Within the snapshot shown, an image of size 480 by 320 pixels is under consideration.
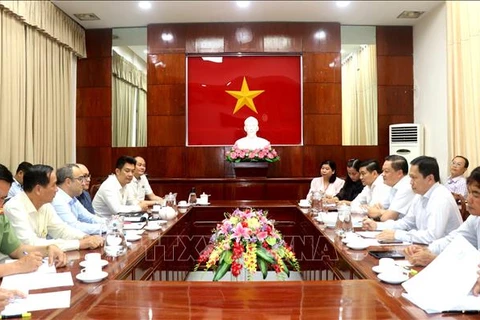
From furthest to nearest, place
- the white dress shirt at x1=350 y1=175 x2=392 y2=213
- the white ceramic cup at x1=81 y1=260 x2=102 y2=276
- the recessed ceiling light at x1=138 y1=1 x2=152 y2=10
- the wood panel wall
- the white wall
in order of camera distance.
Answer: the wood panel wall
the white wall
the recessed ceiling light at x1=138 y1=1 x2=152 y2=10
the white dress shirt at x1=350 y1=175 x2=392 y2=213
the white ceramic cup at x1=81 y1=260 x2=102 y2=276

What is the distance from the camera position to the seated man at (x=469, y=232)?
1819mm

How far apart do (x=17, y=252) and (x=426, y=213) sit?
238 cm

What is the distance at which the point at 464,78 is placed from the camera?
4.75 meters

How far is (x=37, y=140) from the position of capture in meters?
5.19

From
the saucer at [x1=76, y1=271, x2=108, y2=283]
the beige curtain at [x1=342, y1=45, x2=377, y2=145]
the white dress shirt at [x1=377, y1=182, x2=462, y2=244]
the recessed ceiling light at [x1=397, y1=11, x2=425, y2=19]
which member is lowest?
the saucer at [x1=76, y1=271, x2=108, y2=283]

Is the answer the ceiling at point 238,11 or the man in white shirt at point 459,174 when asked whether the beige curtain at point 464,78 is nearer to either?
the man in white shirt at point 459,174

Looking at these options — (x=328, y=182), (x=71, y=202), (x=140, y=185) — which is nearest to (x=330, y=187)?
(x=328, y=182)

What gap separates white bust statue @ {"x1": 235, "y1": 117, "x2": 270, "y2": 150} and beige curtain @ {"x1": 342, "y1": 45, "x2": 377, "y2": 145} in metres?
1.36

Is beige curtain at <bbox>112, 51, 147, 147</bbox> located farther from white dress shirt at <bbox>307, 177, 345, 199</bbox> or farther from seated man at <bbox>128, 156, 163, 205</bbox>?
white dress shirt at <bbox>307, 177, 345, 199</bbox>

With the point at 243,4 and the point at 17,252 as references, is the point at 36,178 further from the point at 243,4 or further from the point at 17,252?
the point at 243,4

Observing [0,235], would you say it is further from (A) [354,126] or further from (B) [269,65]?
(A) [354,126]

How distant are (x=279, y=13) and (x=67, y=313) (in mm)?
5203

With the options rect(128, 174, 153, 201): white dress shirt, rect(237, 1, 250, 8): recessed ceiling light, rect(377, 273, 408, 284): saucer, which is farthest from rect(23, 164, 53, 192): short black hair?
rect(237, 1, 250, 8): recessed ceiling light

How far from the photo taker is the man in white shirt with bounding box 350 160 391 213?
380cm
